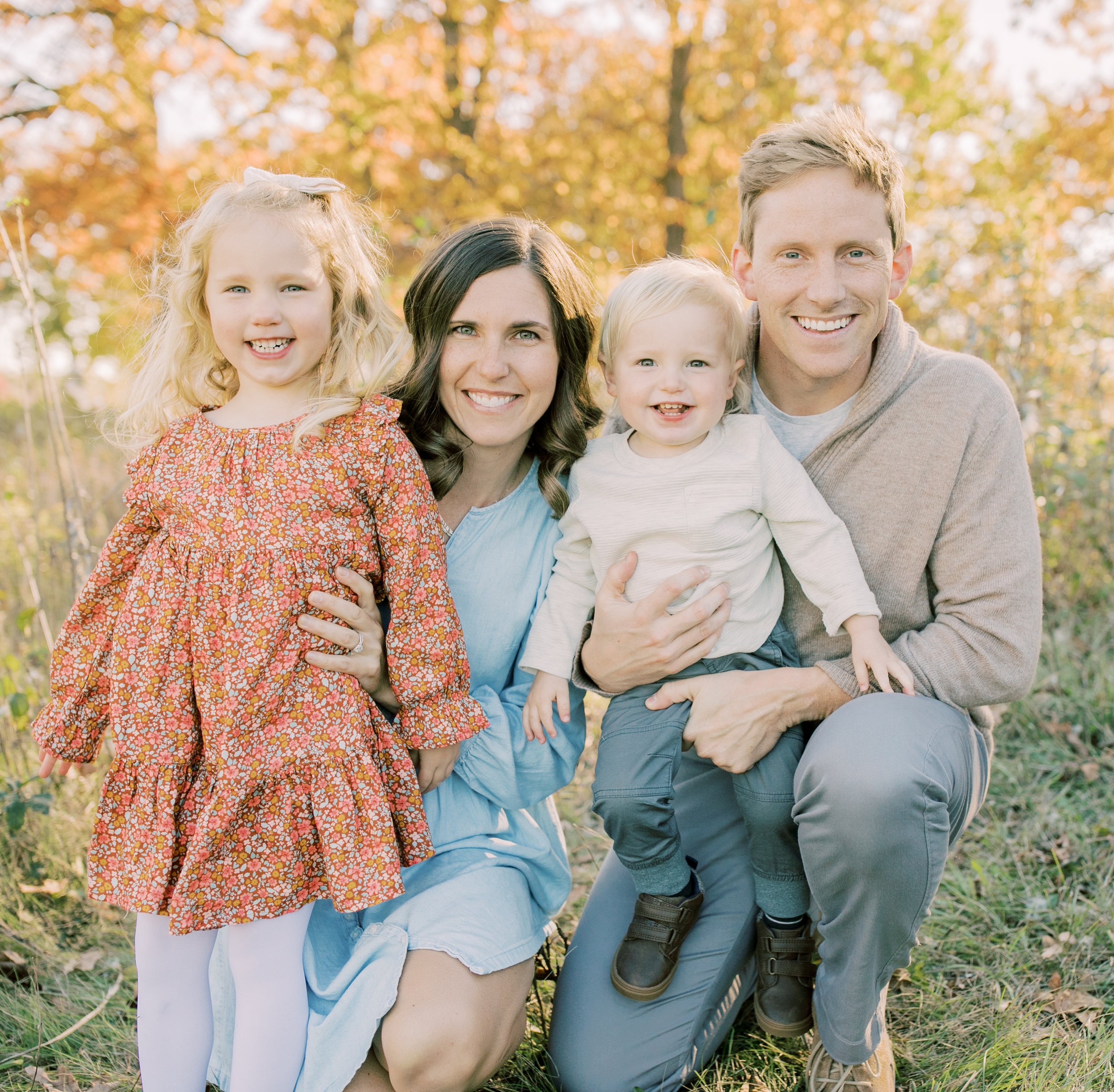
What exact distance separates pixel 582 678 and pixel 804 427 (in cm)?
82

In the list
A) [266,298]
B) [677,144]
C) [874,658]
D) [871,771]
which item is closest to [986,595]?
[874,658]

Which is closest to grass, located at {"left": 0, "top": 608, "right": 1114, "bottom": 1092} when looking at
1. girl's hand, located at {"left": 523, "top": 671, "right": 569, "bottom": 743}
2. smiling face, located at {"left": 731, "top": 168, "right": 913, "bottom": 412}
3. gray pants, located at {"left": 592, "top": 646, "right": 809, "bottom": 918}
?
gray pants, located at {"left": 592, "top": 646, "right": 809, "bottom": 918}

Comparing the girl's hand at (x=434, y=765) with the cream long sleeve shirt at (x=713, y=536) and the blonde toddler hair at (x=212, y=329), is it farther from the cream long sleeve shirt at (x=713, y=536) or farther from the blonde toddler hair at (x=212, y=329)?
the blonde toddler hair at (x=212, y=329)

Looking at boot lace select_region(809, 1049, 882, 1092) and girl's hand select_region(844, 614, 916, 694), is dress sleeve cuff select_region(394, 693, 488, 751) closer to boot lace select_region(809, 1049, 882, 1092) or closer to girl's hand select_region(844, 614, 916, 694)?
girl's hand select_region(844, 614, 916, 694)

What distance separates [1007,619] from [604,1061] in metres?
1.35

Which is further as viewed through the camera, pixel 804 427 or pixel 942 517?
pixel 804 427

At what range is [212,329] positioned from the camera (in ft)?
7.23

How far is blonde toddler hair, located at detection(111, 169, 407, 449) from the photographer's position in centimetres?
205

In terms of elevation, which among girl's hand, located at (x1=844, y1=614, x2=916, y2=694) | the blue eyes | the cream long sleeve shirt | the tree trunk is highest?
the tree trunk

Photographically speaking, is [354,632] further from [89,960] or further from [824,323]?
[89,960]

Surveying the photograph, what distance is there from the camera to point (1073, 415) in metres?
5.03

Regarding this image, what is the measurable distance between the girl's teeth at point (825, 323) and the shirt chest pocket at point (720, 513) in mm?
420

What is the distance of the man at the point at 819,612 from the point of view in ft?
6.78

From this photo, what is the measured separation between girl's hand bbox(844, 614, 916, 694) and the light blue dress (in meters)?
0.68
